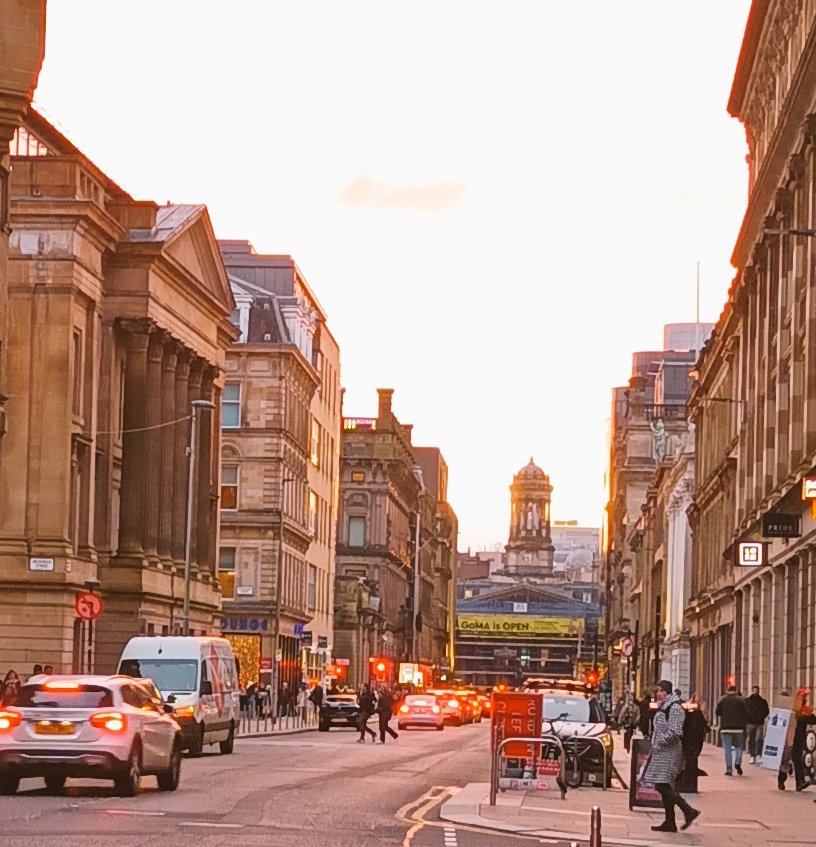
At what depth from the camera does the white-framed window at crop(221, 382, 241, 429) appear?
4496 inches

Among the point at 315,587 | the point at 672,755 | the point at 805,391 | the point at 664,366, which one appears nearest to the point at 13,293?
the point at 805,391

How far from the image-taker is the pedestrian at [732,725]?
46.5m

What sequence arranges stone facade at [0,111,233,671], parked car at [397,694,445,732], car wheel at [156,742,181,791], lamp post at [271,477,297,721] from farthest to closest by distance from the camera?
lamp post at [271,477,297,721] < parked car at [397,694,445,732] < stone facade at [0,111,233,671] < car wheel at [156,742,181,791]

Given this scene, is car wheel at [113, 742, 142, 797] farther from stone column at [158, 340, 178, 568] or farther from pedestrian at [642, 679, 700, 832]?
stone column at [158, 340, 178, 568]

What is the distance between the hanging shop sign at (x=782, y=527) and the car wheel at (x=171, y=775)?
17.7 meters

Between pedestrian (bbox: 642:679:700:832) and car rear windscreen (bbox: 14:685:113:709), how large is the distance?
298 inches

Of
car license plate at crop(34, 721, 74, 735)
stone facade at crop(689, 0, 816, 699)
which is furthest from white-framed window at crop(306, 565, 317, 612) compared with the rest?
car license plate at crop(34, 721, 74, 735)

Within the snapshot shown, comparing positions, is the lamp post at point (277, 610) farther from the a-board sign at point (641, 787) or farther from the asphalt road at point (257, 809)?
the a-board sign at point (641, 787)

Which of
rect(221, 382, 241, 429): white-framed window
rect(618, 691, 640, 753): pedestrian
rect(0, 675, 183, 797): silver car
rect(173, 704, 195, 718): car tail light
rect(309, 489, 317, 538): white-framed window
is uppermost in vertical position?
rect(221, 382, 241, 429): white-framed window

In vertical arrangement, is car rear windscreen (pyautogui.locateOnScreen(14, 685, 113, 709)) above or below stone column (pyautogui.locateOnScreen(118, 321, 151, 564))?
below

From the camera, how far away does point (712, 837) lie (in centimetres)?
2688

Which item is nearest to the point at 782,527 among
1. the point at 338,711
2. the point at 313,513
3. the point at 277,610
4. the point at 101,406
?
the point at 101,406

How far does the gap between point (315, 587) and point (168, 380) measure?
44527 millimetres

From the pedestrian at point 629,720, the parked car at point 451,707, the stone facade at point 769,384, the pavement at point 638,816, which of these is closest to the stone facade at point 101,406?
the parked car at point 451,707
